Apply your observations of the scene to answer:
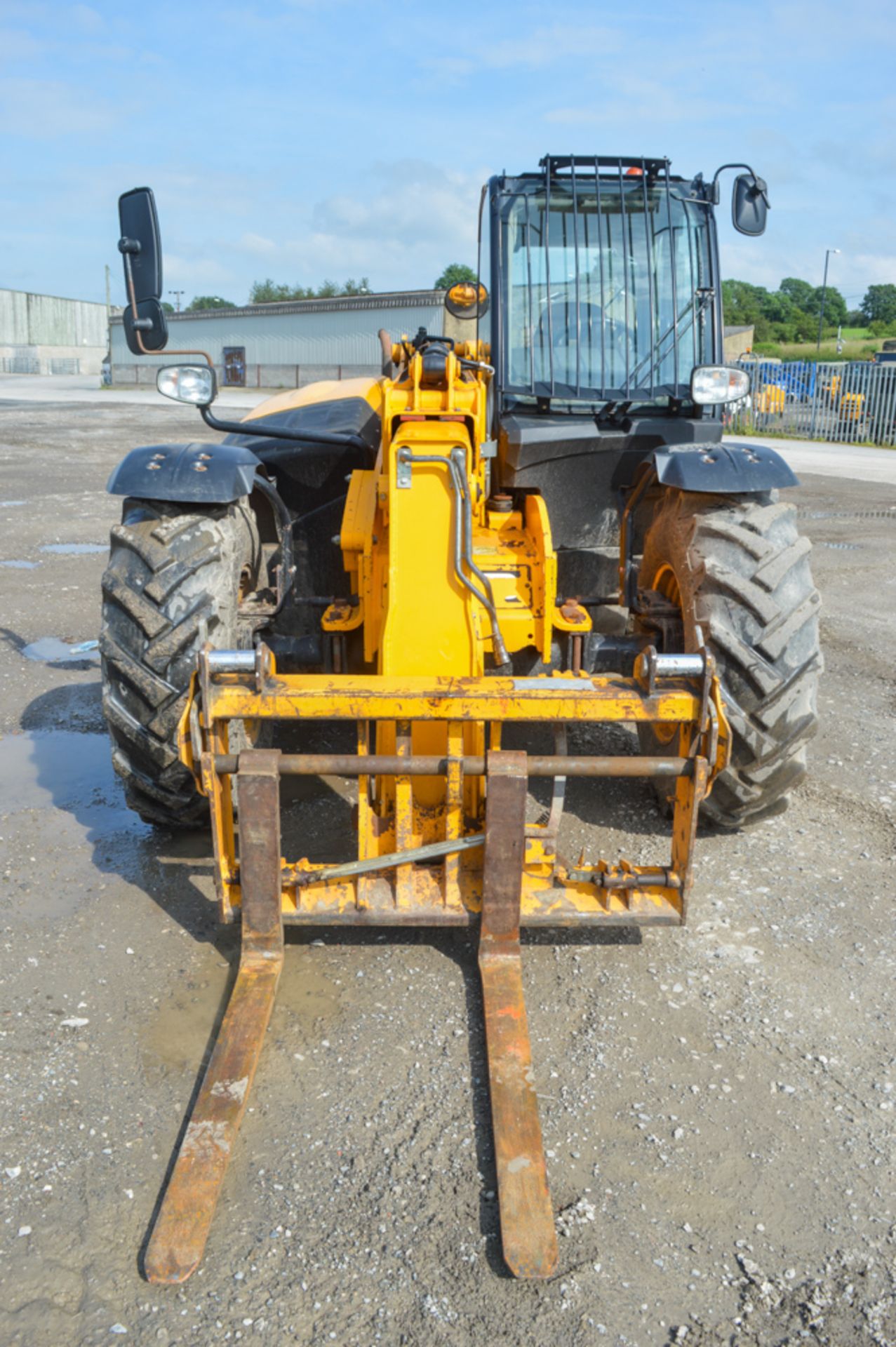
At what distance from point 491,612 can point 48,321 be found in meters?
87.1

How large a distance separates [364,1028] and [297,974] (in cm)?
38

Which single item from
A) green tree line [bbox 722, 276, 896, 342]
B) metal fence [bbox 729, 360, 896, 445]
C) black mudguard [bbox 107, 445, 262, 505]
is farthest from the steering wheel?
green tree line [bbox 722, 276, 896, 342]

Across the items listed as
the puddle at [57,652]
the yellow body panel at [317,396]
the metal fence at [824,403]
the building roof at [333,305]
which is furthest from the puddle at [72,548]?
the building roof at [333,305]

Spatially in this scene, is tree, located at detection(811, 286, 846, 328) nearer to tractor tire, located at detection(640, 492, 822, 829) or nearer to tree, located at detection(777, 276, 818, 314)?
tree, located at detection(777, 276, 818, 314)

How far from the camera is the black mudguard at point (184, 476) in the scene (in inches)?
165

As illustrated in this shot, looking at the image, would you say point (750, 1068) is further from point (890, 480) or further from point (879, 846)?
point (890, 480)

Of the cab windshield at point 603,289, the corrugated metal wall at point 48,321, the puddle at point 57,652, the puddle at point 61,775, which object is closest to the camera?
the puddle at point 61,775

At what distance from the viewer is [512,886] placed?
3.45 m

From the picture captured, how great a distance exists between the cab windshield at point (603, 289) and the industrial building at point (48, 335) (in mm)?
73603

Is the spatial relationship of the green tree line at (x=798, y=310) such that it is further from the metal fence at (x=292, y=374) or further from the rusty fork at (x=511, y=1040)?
the rusty fork at (x=511, y=1040)

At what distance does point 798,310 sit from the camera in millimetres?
73562

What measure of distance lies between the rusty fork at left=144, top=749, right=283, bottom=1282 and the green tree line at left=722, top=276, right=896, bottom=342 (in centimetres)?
6798

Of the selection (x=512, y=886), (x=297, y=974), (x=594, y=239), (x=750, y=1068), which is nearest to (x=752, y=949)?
(x=750, y=1068)

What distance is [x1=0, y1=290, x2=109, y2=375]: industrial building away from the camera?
73.1 meters
